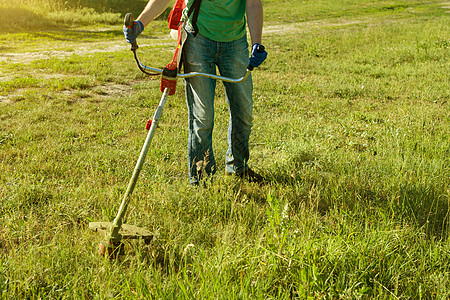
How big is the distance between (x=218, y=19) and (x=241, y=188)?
60.7 inches

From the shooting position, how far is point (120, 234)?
7.83ft

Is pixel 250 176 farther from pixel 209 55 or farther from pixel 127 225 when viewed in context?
pixel 127 225

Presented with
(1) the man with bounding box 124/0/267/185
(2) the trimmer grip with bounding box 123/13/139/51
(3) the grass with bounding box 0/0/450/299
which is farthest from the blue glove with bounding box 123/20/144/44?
(3) the grass with bounding box 0/0/450/299

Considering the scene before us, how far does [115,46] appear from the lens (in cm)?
1248

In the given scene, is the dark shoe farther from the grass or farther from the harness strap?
the harness strap

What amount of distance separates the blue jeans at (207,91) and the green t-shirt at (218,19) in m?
Answer: 0.06

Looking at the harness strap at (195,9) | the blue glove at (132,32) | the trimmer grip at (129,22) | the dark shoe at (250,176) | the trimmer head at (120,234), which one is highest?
the harness strap at (195,9)

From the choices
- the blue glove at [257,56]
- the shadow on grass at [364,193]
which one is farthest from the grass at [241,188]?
the blue glove at [257,56]

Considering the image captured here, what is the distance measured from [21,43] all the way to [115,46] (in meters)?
2.84

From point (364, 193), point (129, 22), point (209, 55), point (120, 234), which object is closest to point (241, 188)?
point (364, 193)

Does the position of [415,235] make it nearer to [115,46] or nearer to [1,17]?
[115,46]

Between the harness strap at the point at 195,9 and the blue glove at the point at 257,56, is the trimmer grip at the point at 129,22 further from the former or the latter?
the blue glove at the point at 257,56

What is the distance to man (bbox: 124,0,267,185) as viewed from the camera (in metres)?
3.22

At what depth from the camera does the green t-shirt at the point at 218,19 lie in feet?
10.5
